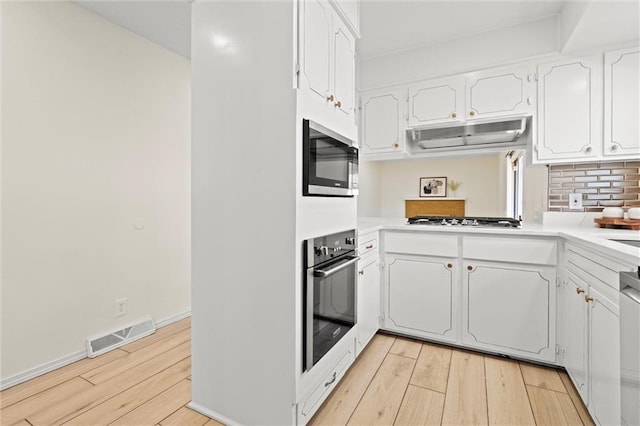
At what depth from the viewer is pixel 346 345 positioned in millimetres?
1873

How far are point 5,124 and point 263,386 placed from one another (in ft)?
6.89

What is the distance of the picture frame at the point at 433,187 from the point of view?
298 centimetres

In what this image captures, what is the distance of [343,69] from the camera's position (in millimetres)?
1824

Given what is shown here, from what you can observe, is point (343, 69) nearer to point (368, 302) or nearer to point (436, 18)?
point (436, 18)

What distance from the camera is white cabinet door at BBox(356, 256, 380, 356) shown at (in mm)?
2117

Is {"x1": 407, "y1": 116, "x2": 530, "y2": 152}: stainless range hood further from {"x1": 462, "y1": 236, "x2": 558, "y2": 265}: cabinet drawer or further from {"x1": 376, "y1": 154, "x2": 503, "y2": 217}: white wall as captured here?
{"x1": 462, "y1": 236, "x2": 558, "y2": 265}: cabinet drawer

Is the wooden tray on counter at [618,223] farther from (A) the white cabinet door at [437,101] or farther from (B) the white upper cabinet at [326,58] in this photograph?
(B) the white upper cabinet at [326,58]

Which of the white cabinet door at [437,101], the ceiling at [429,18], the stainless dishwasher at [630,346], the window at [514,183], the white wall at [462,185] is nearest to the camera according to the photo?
the stainless dishwasher at [630,346]

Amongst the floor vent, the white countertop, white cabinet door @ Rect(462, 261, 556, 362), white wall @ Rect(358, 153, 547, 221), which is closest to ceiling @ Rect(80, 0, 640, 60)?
white wall @ Rect(358, 153, 547, 221)

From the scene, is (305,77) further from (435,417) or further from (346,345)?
(435,417)

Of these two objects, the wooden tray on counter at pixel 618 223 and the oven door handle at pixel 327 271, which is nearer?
the oven door handle at pixel 327 271

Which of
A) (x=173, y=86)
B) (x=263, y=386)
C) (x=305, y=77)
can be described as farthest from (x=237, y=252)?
(x=173, y=86)

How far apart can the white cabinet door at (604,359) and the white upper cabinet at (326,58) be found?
150cm

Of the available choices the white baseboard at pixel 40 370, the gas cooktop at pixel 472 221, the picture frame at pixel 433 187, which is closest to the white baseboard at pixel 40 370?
the white baseboard at pixel 40 370
